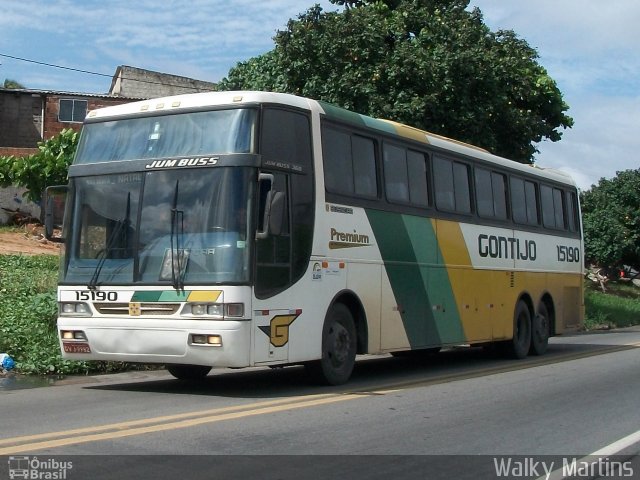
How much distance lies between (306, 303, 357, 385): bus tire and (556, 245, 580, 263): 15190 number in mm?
8245

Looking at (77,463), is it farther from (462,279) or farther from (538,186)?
(538,186)

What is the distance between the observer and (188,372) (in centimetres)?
1163

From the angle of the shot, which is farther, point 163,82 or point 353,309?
point 163,82

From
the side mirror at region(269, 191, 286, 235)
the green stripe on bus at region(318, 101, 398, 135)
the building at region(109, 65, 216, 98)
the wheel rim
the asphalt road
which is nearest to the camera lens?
the asphalt road

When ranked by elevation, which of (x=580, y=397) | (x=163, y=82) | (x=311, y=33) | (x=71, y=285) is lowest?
(x=580, y=397)

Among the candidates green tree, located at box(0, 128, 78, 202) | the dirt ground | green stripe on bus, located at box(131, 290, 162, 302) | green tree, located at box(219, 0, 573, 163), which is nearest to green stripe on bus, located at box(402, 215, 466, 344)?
green stripe on bus, located at box(131, 290, 162, 302)

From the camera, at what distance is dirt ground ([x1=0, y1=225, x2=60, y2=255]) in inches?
923

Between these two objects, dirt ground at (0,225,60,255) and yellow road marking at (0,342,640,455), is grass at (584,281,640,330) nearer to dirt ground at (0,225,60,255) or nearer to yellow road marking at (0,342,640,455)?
dirt ground at (0,225,60,255)

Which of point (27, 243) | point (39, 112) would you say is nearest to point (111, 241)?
point (27, 243)

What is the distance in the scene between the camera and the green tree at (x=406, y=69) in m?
20.2

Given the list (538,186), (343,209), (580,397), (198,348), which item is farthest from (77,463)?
(538,186)

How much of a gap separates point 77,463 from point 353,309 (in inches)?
221

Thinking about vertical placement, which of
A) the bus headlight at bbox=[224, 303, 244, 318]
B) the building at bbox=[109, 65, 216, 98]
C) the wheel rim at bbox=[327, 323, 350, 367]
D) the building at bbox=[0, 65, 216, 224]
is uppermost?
the building at bbox=[109, 65, 216, 98]

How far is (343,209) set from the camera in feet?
36.3
